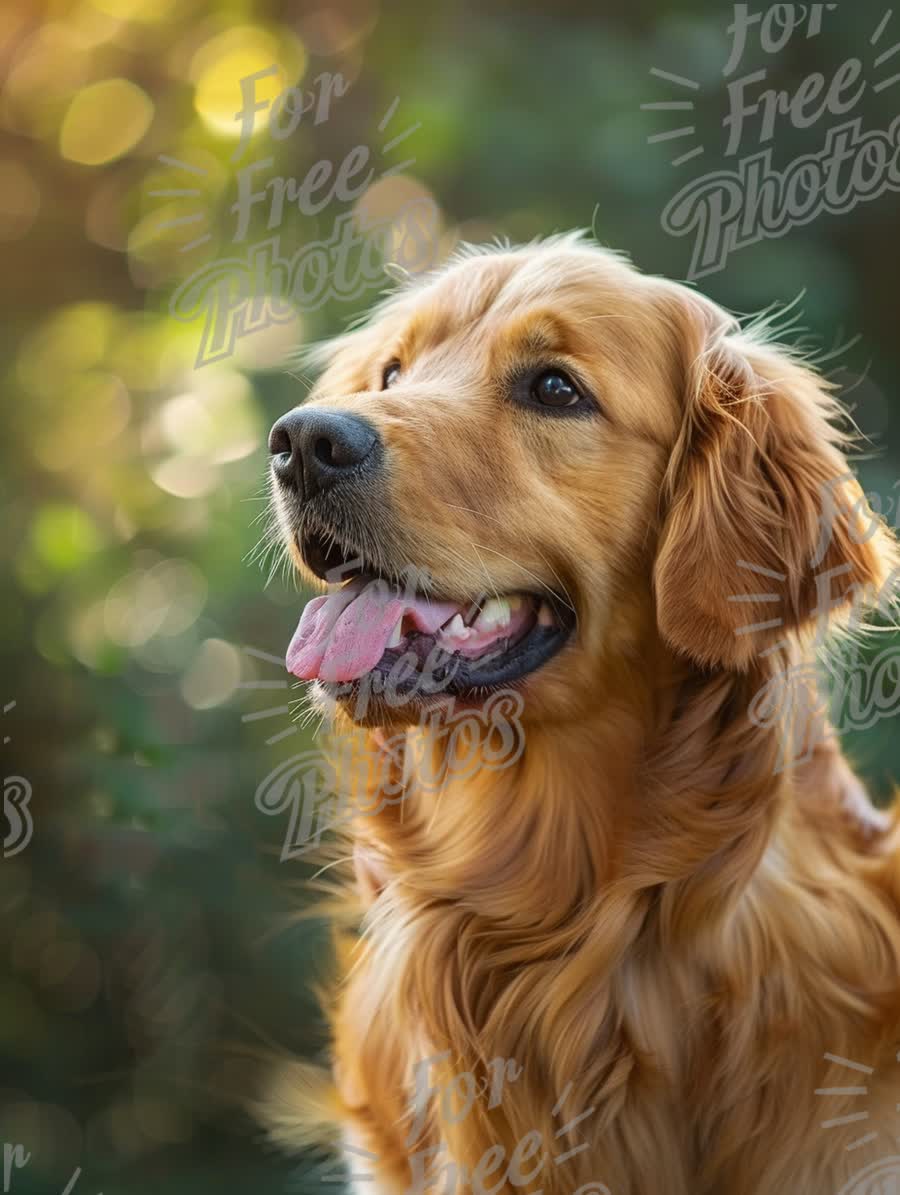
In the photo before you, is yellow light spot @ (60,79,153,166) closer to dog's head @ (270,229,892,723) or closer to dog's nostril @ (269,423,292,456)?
dog's head @ (270,229,892,723)

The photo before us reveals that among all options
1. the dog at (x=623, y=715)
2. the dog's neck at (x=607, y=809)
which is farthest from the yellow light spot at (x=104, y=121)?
the dog's neck at (x=607, y=809)

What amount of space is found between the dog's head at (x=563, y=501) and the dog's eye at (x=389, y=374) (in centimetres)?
6

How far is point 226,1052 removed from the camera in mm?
1933

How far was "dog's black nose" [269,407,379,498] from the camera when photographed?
1146mm

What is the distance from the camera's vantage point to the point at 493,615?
1269 mm

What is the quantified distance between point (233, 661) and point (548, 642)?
797 mm

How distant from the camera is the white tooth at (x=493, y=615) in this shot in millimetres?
1262

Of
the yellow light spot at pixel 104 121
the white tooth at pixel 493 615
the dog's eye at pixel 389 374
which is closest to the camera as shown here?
the white tooth at pixel 493 615

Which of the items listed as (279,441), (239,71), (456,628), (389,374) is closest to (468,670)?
(456,628)

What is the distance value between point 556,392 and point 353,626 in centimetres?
38

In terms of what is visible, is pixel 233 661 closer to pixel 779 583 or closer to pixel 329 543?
pixel 329 543

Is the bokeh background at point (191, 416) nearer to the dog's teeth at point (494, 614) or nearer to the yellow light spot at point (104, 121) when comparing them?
the yellow light spot at point (104, 121)

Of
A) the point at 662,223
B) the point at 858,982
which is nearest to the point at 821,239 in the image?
the point at 662,223

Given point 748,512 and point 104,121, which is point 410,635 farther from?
point 104,121
